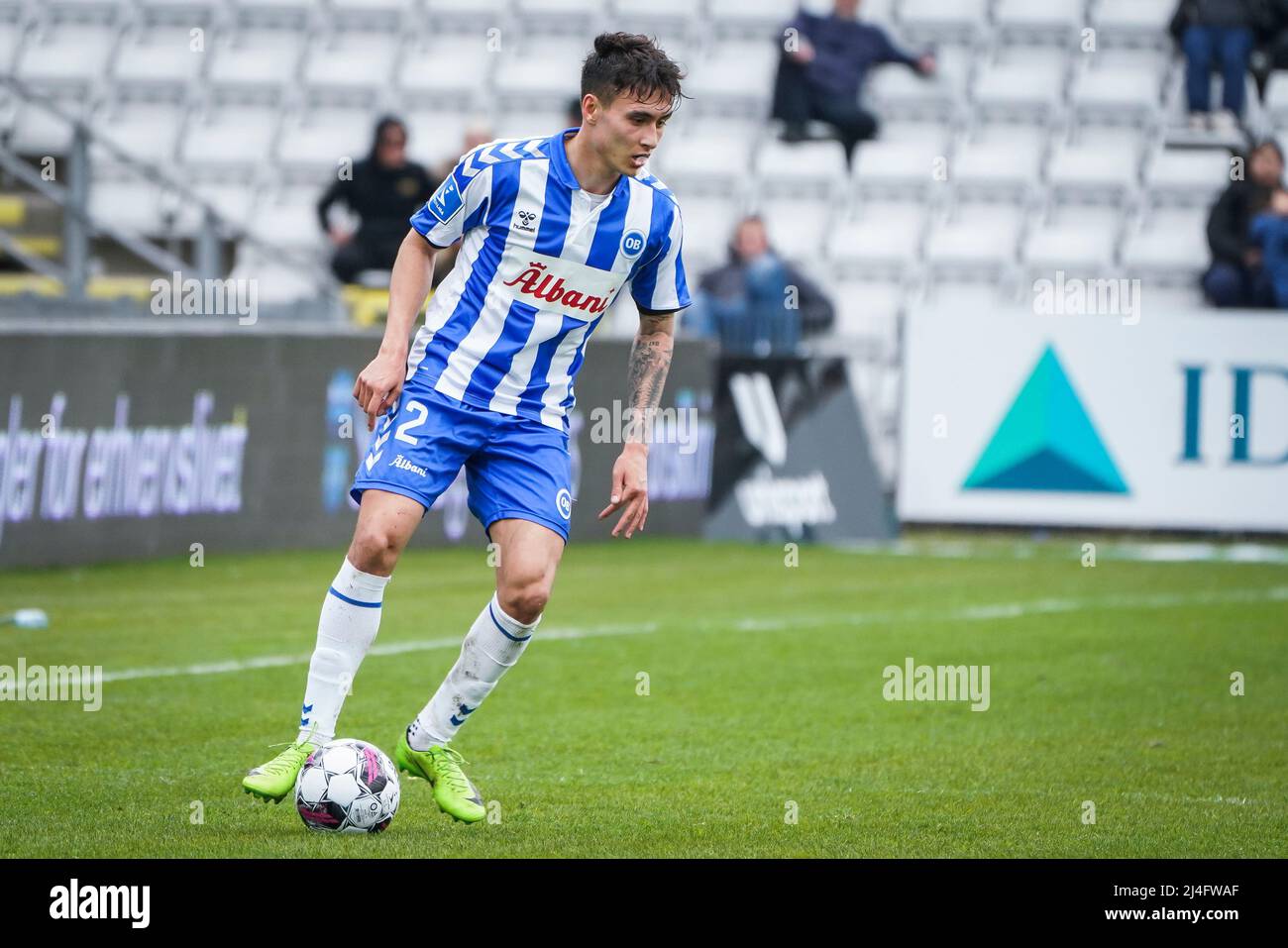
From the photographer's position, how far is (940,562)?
13906mm

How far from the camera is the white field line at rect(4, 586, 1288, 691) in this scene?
864 cm

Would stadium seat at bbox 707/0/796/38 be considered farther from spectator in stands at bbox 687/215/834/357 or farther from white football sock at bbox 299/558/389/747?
white football sock at bbox 299/558/389/747

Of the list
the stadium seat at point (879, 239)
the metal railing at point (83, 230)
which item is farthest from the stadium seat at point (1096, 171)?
the metal railing at point (83, 230)

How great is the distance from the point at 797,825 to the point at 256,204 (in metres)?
14.5

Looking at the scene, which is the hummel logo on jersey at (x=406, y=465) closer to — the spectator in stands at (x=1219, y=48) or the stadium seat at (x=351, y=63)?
the spectator in stands at (x=1219, y=48)

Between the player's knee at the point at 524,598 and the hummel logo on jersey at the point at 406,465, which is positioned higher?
the hummel logo on jersey at the point at 406,465

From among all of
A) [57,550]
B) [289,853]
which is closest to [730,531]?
[57,550]

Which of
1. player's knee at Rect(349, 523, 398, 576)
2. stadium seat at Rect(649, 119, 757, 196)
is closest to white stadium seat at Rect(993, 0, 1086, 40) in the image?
stadium seat at Rect(649, 119, 757, 196)

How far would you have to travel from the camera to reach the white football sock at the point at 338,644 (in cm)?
572

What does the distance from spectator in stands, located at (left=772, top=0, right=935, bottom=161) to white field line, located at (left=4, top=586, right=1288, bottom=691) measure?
6903mm

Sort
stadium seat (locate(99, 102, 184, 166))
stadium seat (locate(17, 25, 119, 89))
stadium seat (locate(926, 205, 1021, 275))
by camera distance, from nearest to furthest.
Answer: stadium seat (locate(926, 205, 1021, 275)) → stadium seat (locate(99, 102, 184, 166)) → stadium seat (locate(17, 25, 119, 89))

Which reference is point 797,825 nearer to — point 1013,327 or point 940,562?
point 940,562

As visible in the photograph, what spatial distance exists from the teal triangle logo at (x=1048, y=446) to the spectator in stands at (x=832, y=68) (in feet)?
12.4
